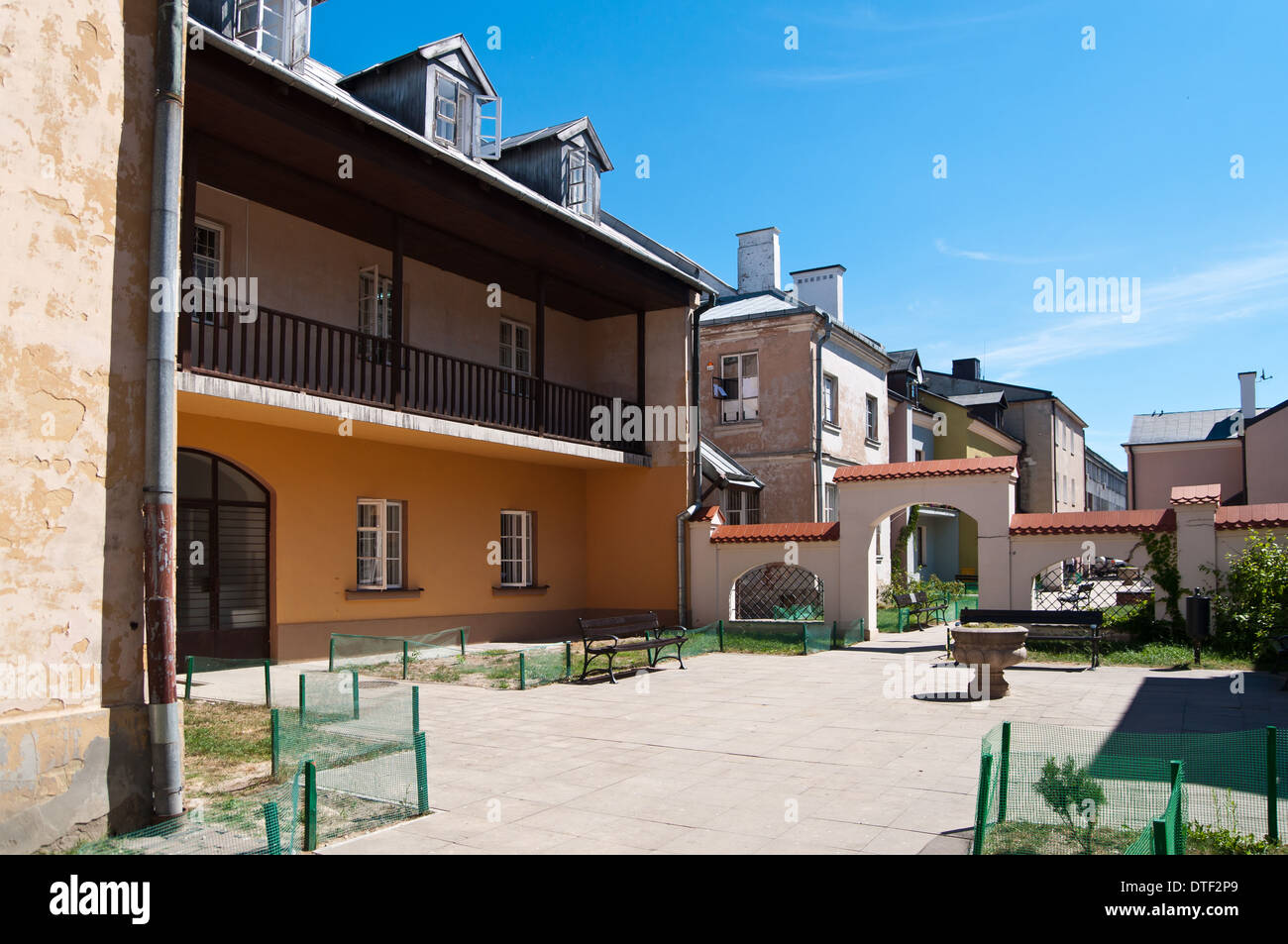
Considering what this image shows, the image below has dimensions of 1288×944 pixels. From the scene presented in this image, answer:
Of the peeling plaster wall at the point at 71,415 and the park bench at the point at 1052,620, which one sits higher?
the peeling plaster wall at the point at 71,415

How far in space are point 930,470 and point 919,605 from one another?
5.07 metres

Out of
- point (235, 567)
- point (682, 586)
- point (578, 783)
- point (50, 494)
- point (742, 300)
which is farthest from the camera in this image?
point (742, 300)

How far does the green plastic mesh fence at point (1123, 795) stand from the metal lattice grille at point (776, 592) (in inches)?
563

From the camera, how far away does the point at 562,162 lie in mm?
17891

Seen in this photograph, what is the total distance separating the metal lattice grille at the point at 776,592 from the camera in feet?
69.5

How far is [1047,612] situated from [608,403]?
9.35 metres

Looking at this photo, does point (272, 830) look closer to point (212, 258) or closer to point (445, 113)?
point (212, 258)

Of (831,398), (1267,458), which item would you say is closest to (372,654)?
(831,398)

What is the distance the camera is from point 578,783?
6.92 meters

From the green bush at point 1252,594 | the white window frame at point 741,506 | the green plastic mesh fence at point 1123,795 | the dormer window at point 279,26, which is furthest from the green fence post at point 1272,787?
the white window frame at point 741,506

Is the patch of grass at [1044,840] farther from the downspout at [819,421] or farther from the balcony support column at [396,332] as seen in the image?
the downspout at [819,421]

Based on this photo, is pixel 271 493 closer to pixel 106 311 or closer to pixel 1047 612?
pixel 106 311

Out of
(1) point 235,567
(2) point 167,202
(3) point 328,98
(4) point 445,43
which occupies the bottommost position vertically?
(1) point 235,567
